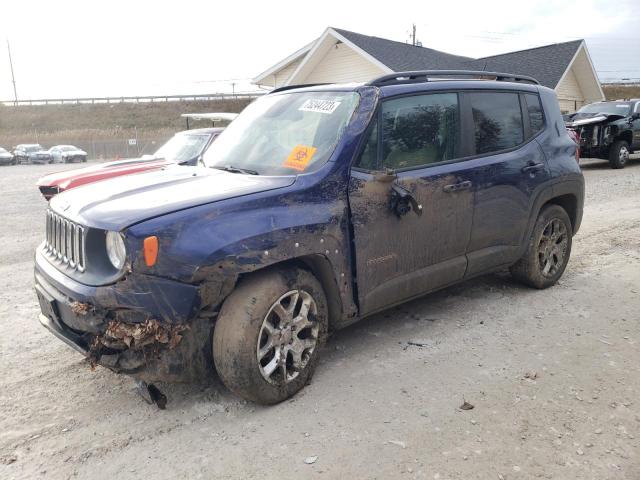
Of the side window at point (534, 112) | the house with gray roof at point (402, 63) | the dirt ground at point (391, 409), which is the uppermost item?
the house with gray roof at point (402, 63)

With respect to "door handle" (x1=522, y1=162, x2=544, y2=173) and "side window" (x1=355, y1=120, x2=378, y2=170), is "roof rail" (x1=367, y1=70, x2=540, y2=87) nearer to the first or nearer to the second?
"side window" (x1=355, y1=120, x2=378, y2=170)

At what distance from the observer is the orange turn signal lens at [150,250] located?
2654 mm

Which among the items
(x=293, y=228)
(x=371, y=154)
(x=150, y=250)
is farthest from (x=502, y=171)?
(x=150, y=250)

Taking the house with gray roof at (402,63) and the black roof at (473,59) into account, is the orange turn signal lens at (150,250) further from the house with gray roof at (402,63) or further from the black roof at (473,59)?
the black roof at (473,59)

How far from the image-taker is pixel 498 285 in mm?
5227

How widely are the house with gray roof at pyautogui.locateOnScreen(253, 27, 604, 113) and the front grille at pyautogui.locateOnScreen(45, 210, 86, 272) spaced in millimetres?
15035

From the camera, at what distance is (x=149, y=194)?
3.12 m

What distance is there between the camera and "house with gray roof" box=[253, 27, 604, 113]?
1895cm

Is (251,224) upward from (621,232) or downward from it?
upward

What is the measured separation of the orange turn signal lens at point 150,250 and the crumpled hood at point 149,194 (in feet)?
0.44

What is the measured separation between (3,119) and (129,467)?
69715 millimetres

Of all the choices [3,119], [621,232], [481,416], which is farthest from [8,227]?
[3,119]

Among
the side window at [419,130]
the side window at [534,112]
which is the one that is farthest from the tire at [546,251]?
the side window at [419,130]

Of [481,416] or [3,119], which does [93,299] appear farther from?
[3,119]
